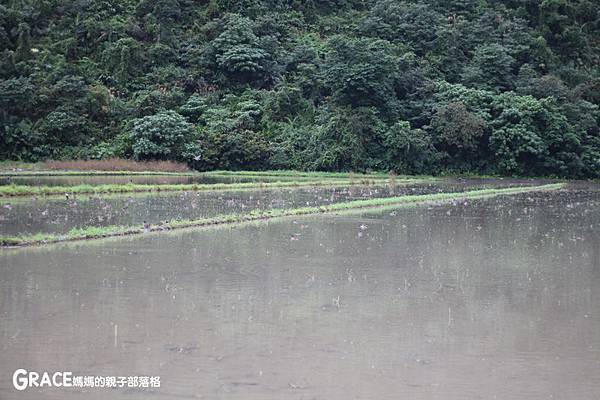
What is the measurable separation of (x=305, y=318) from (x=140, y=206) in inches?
489

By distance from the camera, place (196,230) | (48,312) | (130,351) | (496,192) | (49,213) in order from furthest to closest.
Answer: (496,192) < (49,213) < (196,230) < (48,312) < (130,351)

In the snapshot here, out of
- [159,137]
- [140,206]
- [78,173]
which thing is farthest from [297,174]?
[140,206]

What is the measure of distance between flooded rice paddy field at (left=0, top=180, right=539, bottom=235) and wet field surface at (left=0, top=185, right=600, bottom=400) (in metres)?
2.31

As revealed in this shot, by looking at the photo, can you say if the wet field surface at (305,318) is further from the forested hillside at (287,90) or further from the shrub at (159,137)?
the forested hillside at (287,90)

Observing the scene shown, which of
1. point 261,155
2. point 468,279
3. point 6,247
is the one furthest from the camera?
point 261,155

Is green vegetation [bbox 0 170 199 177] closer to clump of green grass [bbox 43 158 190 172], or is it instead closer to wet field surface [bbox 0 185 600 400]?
clump of green grass [bbox 43 158 190 172]

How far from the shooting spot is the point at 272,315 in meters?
8.10

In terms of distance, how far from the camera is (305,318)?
26.3 feet

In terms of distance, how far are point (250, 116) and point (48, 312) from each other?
3327 cm

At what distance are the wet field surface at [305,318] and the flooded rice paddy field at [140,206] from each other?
90.9 inches

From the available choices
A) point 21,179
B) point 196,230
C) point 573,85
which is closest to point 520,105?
point 573,85

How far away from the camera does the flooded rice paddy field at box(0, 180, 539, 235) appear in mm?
15477

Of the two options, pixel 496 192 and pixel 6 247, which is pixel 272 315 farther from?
pixel 496 192

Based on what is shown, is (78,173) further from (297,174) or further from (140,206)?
(140,206)
